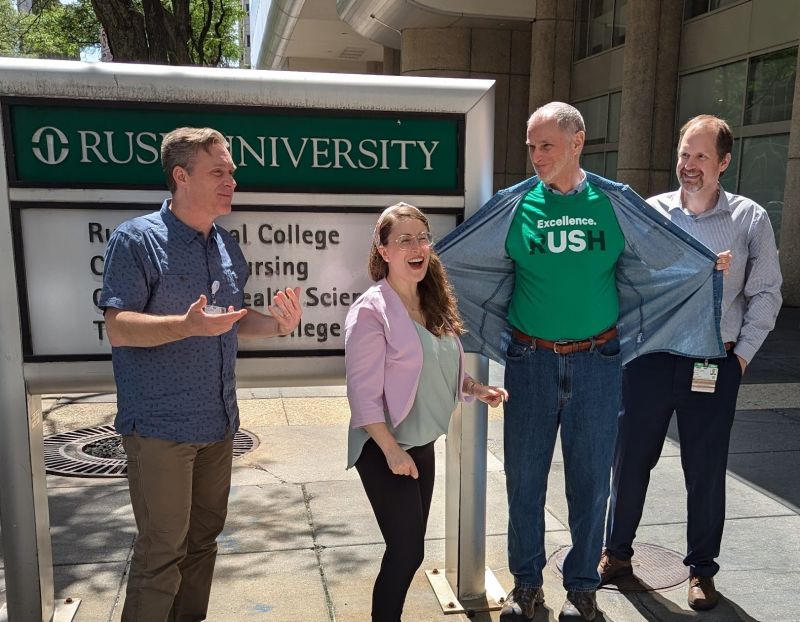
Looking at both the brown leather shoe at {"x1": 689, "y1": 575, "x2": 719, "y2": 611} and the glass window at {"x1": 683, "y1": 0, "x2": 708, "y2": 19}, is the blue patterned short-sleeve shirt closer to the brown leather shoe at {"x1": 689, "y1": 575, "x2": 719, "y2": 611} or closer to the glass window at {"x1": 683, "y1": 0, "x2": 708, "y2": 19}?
the brown leather shoe at {"x1": 689, "y1": 575, "x2": 719, "y2": 611}

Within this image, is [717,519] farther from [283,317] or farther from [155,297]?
[155,297]

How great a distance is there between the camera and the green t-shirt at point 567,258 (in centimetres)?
291

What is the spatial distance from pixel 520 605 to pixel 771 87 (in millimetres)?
12006

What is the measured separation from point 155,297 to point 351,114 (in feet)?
3.61

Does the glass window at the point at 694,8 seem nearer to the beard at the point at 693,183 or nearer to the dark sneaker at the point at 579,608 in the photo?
the beard at the point at 693,183

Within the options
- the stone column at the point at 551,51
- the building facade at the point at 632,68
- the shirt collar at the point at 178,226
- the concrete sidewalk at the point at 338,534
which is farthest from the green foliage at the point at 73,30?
the shirt collar at the point at 178,226

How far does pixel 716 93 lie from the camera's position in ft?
45.4

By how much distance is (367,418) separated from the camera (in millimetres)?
2527

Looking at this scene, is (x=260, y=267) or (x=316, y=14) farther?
(x=316, y=14)

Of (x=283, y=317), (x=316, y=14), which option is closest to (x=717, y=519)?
(x=283, y=317)

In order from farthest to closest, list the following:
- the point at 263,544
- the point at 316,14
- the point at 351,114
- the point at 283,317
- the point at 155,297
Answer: the point at 316,14
the point at 263,544
the point at 351,114
the point at 283,317
the point at 155,297

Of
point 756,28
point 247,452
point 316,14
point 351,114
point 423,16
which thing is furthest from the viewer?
point 316,14

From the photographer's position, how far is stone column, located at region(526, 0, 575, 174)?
707 inches

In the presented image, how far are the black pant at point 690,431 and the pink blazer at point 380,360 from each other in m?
1.30
